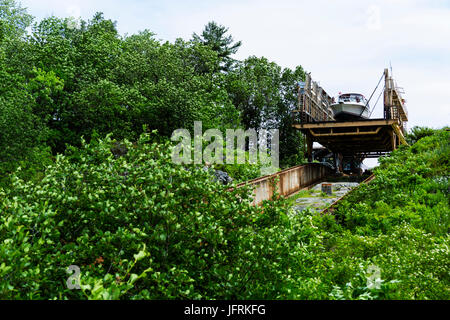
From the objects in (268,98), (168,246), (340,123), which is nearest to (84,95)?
(340,123)

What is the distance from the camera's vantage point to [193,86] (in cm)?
2227

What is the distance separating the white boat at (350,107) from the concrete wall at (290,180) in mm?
3472

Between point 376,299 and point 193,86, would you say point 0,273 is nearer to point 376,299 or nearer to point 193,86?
point 376,299

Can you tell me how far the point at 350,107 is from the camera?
2155cm

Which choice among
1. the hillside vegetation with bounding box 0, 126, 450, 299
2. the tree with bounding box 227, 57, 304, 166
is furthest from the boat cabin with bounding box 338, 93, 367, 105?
the hillside vegetation with bounding box 0, 126, 450, 299

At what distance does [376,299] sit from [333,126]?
1659 cm

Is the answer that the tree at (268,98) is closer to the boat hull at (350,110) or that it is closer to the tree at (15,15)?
the boat hull at (350,110)

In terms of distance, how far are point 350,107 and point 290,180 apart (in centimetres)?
886

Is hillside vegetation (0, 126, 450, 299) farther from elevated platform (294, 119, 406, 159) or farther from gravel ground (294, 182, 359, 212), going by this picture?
elevated platform (294, 119, 406, 159)

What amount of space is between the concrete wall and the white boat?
11.4 feet

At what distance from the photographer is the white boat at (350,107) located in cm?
2156

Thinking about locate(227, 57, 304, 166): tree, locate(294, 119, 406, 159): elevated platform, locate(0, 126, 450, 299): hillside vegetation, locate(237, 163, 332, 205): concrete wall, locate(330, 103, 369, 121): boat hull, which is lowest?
locate(0, 126, 450, 299): hillside vegetation

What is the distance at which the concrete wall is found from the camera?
11.8m
